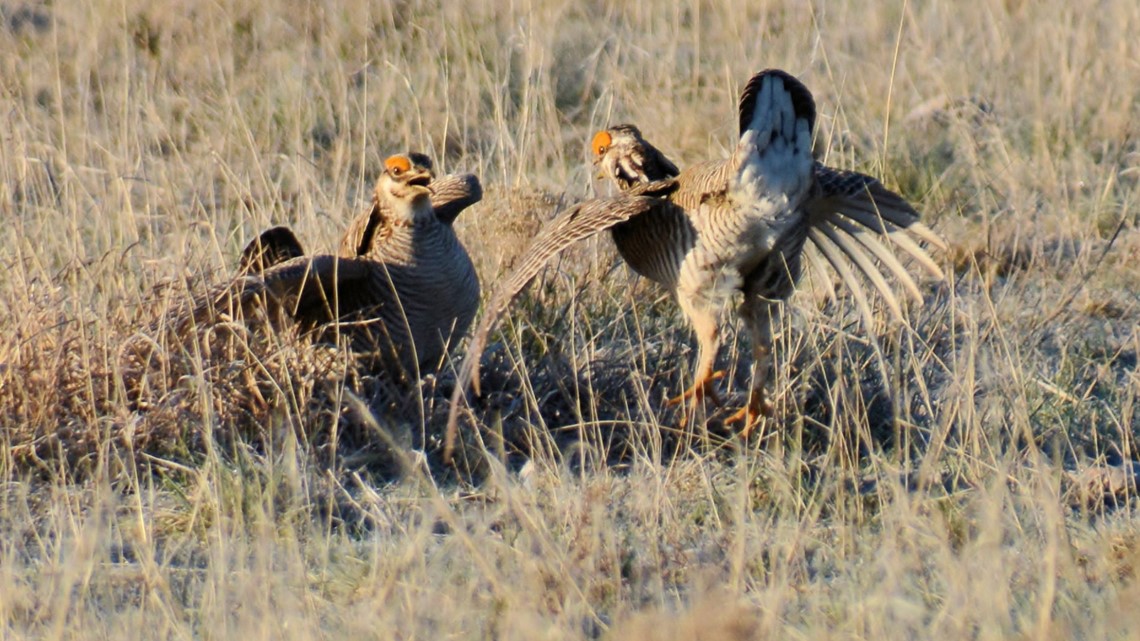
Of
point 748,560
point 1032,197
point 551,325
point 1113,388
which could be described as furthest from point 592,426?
point 1032,197

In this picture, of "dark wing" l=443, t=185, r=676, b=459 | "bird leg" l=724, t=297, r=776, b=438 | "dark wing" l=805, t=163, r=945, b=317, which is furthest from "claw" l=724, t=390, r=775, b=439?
"dark wing" l=443, t=185, r=676, b=459

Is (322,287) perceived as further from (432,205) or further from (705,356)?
(705,356)

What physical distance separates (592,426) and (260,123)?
360cm

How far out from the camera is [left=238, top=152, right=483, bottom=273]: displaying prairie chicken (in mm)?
5320

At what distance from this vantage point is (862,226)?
513cm

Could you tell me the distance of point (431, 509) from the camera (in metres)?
4.23

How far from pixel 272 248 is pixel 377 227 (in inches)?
13.5

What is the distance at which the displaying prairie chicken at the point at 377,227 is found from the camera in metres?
5.32

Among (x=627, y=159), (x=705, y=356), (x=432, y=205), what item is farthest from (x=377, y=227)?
(x=705, y=356)

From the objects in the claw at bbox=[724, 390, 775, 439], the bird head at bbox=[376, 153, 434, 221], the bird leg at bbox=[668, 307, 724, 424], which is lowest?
the claw at bbox=[724, 390, 775, 439]

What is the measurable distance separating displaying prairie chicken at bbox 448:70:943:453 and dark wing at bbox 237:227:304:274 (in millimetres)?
790

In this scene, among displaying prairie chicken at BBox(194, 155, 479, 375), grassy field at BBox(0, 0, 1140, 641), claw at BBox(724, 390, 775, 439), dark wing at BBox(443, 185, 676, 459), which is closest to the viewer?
grassy field at BBox(0, 0, 1140, 641)

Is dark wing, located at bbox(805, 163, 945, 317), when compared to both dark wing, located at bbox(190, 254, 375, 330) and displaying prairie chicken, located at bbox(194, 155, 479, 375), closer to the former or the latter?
displaying prairie chicken, located at bbox(194, 155, 479, 375)

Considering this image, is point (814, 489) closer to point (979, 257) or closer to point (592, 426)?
point (592, 426)
